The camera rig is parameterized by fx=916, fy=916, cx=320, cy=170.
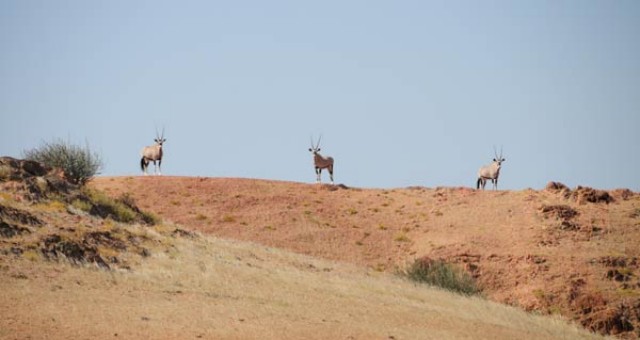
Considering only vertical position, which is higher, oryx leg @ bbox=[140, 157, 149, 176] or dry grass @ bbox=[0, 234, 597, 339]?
oryx leg @ bbox=[140, 157, 149, 176]

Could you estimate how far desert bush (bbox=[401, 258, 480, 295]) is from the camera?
34.5 metres

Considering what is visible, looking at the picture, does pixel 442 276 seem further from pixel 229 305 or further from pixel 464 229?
pixel 229 305

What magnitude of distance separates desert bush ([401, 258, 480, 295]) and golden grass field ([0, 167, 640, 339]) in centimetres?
Answer: 123

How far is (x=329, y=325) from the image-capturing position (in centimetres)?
2175

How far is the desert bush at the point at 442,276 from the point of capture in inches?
1359

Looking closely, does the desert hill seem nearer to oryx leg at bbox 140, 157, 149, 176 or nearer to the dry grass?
oryx leg at bbox 140, 157, 149, 176

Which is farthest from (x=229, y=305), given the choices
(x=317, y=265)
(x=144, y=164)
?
(x=144, y=164)

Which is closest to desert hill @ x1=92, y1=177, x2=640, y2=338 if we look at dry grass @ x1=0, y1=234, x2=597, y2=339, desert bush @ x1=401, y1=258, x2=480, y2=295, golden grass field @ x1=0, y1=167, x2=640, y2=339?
golden grass field @ x1=0, y1=167, x2=640, y2=339

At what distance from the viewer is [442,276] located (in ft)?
115

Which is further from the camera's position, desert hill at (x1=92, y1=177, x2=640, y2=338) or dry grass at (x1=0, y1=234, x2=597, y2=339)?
desert hill at (x1=92, y1=177, x2=640, y2=338)

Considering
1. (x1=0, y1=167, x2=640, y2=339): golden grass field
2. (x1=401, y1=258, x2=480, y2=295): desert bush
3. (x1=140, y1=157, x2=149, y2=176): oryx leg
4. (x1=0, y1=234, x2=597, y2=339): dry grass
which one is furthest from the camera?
(x1=140, y1=157, x2=149, y2=176): oryx leg

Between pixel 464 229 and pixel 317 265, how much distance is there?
12.4 metres

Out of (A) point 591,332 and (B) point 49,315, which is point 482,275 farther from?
(B) point 49,315

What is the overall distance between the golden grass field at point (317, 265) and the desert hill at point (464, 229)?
101 millimetres
